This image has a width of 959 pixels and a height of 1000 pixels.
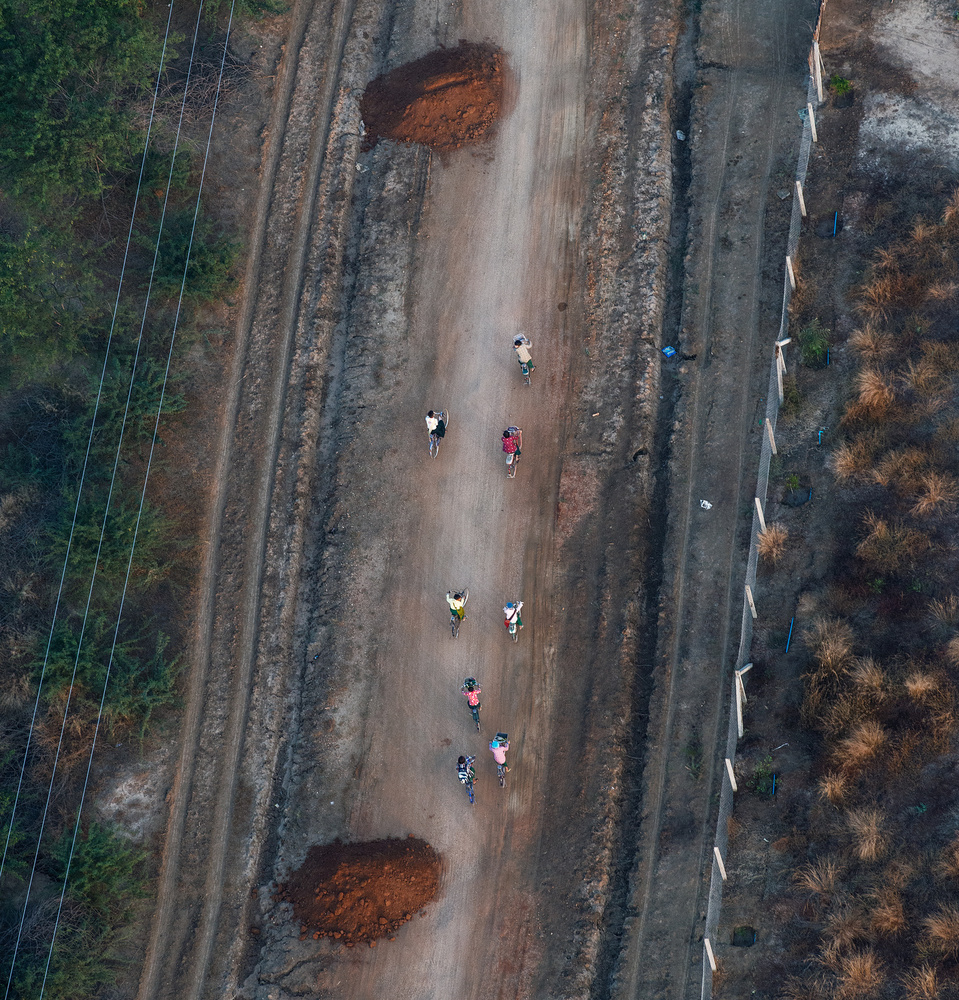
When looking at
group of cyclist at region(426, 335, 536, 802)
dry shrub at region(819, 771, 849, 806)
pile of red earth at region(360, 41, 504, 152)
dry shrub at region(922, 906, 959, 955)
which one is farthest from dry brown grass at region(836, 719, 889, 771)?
pile of red earth at region(360, 41, 504, 152)

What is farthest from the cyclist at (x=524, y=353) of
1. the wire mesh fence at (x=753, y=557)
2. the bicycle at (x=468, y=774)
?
the bicycle at (x=468, y=774)

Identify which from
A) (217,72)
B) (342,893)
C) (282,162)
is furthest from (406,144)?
(342,893)

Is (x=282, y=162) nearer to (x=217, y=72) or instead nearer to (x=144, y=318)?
(x=217, y=72)

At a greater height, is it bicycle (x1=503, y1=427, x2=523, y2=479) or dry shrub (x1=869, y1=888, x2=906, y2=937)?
bicycle (x1=503, y1=427, x2=523, y2=479)

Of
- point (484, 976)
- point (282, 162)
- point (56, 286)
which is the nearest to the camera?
point (484, 976)

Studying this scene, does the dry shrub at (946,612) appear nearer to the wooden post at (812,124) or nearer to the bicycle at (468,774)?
the bicycle at (468,774)

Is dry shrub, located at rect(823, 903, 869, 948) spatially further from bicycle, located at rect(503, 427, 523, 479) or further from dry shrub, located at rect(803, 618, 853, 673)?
bicycle, located at rect(503, 427, 523, 479)
